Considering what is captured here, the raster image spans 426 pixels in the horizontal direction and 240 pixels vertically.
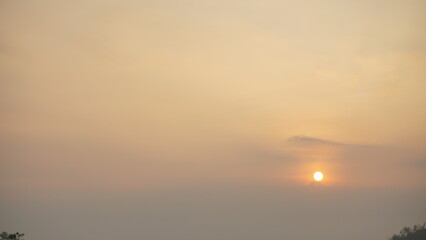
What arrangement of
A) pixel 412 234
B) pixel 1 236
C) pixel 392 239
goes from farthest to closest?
1. pixel 392 239
2. pixel 412 234
3. pixel 1 236

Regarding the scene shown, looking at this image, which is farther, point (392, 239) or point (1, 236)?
point (392, 239)

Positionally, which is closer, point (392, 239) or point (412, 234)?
point (412, 234)

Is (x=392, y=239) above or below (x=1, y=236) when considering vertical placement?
above

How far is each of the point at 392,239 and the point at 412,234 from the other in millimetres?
12154

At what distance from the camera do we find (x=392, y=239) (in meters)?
132

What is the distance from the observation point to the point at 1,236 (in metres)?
67.2

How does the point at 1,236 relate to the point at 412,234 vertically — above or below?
below

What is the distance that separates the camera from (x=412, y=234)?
120 m

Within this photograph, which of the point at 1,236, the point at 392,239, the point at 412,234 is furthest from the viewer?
the point at 392,239

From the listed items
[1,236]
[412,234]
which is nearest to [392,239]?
[412,234]

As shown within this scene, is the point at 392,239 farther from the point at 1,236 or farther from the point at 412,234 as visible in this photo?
the point at 1,236

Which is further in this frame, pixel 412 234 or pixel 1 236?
pixel 412 234

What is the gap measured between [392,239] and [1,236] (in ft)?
353
